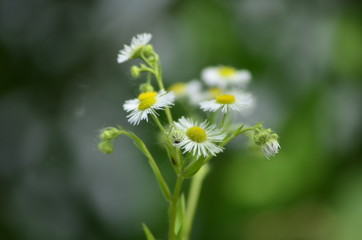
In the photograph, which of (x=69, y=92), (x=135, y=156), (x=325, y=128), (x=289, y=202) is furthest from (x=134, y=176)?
(x=325, y=128)

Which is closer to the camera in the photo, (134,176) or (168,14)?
(134,176)

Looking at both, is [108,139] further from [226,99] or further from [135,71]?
[226,99]

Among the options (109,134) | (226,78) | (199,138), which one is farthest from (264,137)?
(226,78)

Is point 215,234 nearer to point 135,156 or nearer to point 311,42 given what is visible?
point 135,156

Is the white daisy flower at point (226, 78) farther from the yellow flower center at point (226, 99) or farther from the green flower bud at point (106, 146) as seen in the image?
the green flower bud at point (106, 146)

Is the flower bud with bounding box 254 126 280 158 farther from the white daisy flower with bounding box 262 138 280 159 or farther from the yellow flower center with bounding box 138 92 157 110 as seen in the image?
the yellow flower center with bounding box 138 92 157 110

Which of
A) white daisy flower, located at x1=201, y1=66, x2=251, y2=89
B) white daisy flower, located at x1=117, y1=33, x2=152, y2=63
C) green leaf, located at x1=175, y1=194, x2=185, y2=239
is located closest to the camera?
green leaf, located at x1=175, y1=194, x2=185, y2=239

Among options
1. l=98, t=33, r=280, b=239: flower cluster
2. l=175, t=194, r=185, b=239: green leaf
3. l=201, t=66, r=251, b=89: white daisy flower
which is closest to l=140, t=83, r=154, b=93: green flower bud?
l=98, t=33, r=280, b=239: flower cluster
